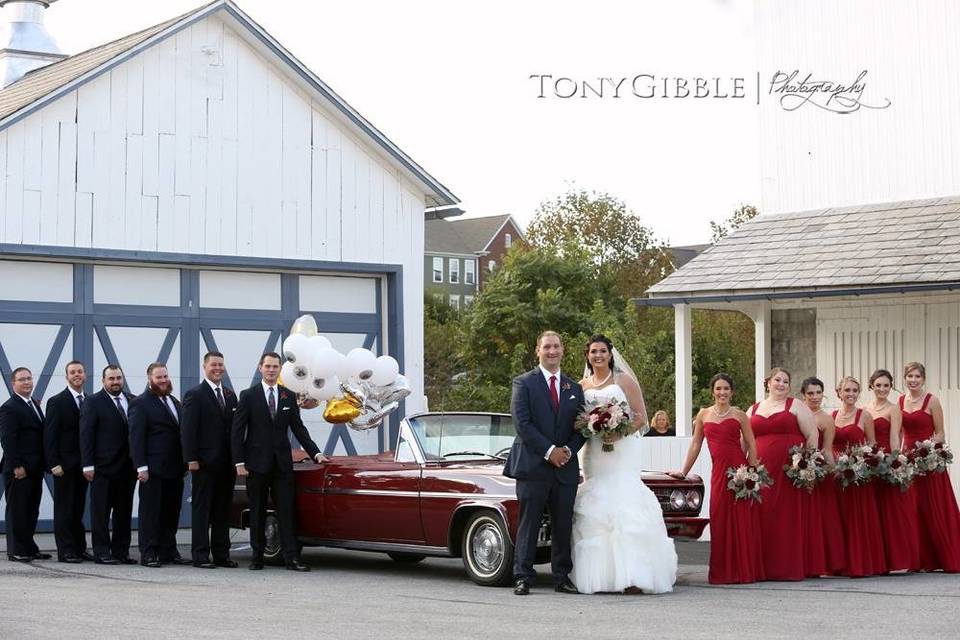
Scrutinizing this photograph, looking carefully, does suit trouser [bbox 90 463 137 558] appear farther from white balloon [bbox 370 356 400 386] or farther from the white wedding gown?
the white wedding gown

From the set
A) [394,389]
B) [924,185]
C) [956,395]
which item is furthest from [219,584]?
[924,185]

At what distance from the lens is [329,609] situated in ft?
36.0

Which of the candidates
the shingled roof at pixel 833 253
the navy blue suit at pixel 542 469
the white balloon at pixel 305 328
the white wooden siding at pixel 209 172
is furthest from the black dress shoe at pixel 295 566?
the shingled roof at pixel 833 253

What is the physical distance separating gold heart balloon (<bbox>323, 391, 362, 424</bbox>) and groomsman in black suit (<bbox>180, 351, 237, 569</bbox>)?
1.44 m

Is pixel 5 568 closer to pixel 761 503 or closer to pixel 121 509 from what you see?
pixel 121 509

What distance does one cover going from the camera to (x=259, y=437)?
14.2 m

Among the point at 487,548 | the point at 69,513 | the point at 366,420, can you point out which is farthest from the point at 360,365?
the point at 487,548

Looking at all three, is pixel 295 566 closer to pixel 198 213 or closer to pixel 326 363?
pixel 326 363

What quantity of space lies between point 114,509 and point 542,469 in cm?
468

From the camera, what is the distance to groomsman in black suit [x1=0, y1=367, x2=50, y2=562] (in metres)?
14.8

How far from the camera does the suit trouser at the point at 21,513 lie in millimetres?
14742

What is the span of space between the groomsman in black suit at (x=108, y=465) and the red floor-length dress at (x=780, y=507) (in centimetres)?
561

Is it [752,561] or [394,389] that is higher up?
[394,389]

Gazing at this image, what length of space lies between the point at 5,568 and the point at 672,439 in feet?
26.6
